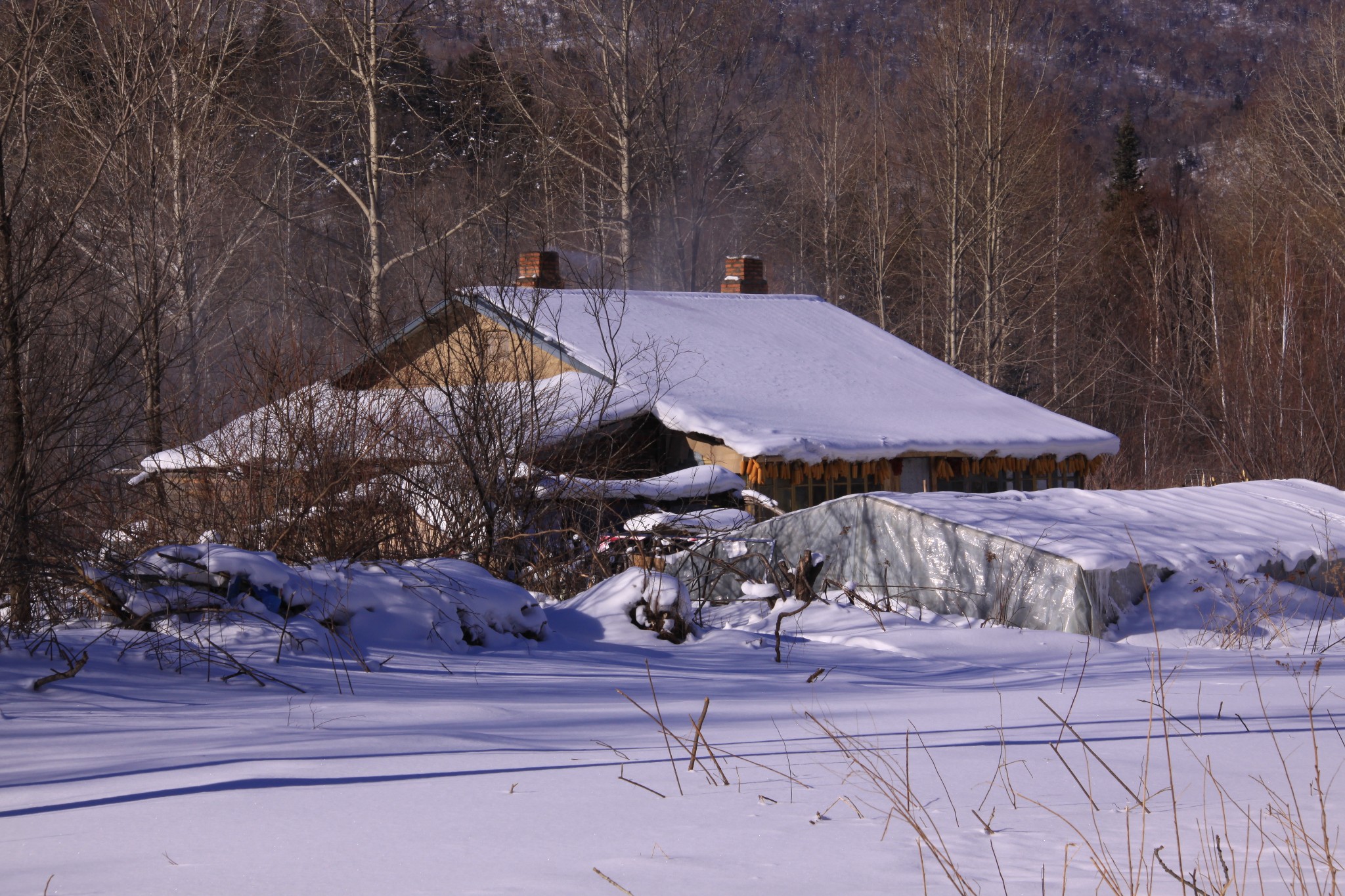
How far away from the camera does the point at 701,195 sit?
35688 mm

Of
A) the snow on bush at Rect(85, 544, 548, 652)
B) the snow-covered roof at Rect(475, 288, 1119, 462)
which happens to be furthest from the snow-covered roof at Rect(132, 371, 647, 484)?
the snow-covered roof at Rect(475, 288, 1119, 462)

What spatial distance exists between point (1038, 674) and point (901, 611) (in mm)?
3492

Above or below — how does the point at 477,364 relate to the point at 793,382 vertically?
below

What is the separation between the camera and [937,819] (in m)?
3.89

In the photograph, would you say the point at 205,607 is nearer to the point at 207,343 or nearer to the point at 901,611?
the point at 901,611

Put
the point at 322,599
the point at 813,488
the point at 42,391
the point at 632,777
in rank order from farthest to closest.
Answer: the point at 813,488 → the point at 322,599 → the point at 42,391 → the point at 632,777

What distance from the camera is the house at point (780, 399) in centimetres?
1756

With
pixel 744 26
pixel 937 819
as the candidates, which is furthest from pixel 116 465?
pixel 744 26

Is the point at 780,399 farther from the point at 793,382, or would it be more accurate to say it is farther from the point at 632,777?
the point at 632,777

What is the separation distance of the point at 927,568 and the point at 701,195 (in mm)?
25242

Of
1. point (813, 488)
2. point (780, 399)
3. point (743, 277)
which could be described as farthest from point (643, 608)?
point (743, 277)

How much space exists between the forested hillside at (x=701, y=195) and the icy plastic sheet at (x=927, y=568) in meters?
3.85

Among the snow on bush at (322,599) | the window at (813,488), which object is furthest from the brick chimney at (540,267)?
the snow on bush at (322,599)

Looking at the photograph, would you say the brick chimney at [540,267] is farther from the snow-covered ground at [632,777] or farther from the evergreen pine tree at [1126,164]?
the evergreen pine tree at [1126,164]
